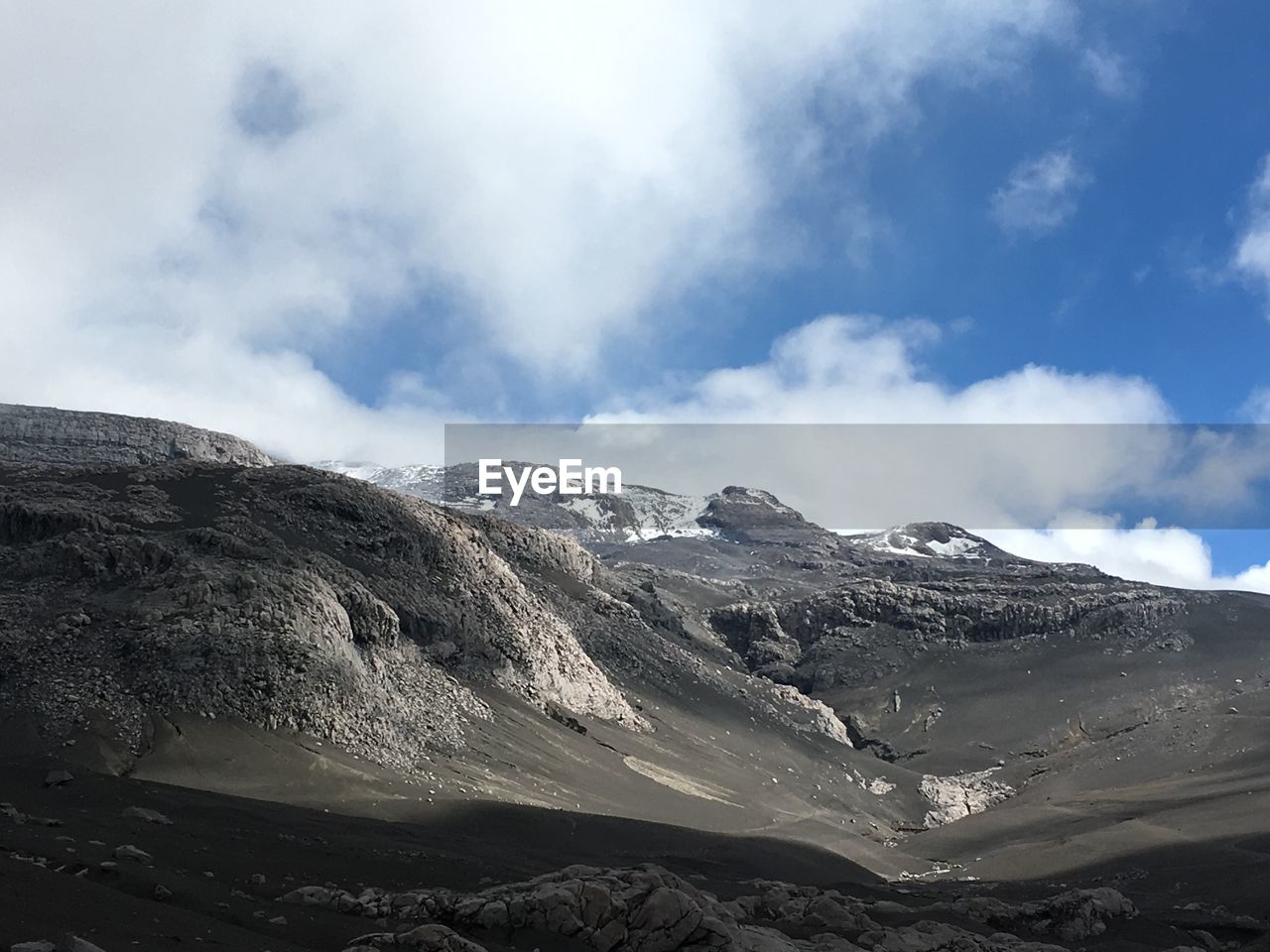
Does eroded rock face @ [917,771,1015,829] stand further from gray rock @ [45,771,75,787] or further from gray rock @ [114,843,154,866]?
gray rock @ [114,843,154,866]

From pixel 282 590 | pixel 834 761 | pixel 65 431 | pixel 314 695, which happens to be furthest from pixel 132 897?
pixel 65 431

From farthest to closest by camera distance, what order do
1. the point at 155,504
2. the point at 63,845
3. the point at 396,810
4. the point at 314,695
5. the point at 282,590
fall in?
the point at 155,504
the point at 282,590
the point at 314,695
the point at 396,810
the point at 63,845

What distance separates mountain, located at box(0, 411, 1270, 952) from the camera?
3809 cm

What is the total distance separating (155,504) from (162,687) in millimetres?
33831

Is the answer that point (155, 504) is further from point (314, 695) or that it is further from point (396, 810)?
point (396, 810)

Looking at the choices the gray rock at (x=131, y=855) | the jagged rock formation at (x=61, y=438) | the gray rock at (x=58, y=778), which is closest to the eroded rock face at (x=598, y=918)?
the gray rock at (x=131, y=855)

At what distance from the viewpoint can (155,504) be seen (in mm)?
106812

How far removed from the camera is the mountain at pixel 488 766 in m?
38.1

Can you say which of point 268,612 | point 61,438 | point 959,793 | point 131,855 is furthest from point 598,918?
point 61,438

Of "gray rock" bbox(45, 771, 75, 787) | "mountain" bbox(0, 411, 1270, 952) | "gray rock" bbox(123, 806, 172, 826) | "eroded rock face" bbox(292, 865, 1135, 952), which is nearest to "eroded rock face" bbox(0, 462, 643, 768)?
"mountain" bbox(0, 411, 1270, 952)

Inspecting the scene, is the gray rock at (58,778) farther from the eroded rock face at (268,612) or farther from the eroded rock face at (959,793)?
the eroded rock face at (959,793)

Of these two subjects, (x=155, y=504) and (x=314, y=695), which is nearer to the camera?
(x=314, y=695)

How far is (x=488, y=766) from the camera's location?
303ft

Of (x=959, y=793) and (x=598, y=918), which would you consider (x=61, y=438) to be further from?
(x=598, y=918)
